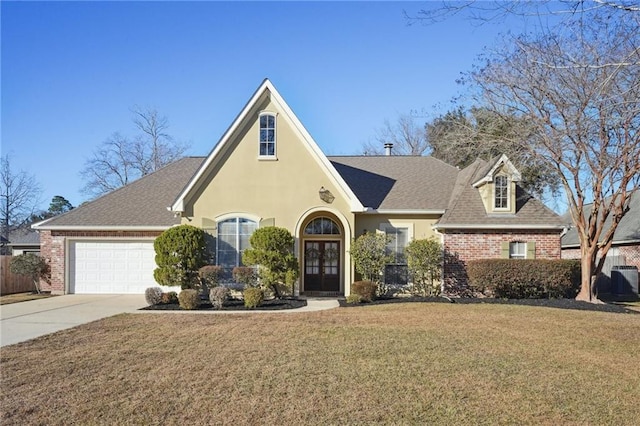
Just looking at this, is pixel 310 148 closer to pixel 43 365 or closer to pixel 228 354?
pixel 228 354

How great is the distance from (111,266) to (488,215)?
14562 millimetres

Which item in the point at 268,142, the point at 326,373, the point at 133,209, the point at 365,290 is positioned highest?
the point at 268,142

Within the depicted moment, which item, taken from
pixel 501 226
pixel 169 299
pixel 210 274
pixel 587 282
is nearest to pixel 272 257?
A: pixel 210 274

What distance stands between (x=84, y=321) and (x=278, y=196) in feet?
24.4

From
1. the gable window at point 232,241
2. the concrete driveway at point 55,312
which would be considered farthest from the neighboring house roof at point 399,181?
the concrete driveway at point 55,312

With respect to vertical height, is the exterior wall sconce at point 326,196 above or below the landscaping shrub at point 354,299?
above

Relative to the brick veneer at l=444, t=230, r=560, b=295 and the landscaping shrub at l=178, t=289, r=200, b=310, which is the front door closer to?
the brick veneer at l=444, t=230, r=560, b=295

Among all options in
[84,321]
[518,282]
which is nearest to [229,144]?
[84,321]

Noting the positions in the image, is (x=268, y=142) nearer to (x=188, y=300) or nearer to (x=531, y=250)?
(x=188, y=300)

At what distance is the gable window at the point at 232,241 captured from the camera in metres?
16.8

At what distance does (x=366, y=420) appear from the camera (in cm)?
550

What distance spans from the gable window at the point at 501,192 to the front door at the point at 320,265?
631 cm

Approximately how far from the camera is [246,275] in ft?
52.2

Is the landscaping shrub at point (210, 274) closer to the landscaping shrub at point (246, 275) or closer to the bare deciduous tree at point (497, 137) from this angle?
the landscaping shrub at point (246, 275)
